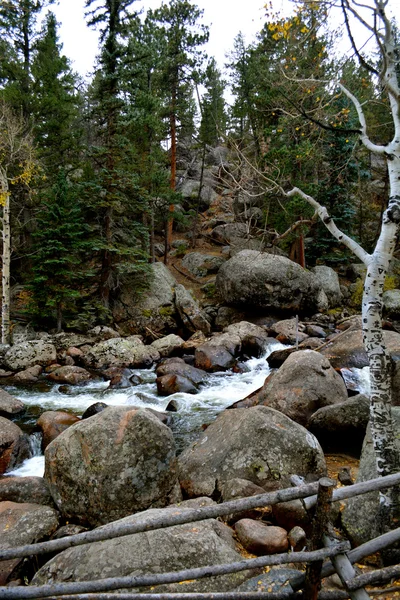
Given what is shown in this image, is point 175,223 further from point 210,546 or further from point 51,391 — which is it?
point 210,546

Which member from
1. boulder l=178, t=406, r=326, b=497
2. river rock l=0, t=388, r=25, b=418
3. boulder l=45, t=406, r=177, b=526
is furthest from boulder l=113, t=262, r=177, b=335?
boulder l=45, t=406, r=177, b=526

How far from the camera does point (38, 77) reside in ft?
62.5

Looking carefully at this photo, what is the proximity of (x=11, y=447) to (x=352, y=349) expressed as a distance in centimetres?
1100

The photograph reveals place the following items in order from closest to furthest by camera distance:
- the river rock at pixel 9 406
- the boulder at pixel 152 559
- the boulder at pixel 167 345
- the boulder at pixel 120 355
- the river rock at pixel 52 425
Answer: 1. the boulder at pixel 152 559
2. the river rock at pixel 52 425
3. the river rock at pixel 9 406
4. the boulder at pixel 120 355
5. the boulder at pixel 167 345

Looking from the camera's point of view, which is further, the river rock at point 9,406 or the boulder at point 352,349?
the boulder at point 352,349

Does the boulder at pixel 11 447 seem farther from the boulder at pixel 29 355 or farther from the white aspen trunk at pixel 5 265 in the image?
the white aspen trunk at pixel 5 265

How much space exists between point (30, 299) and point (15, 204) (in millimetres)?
5585

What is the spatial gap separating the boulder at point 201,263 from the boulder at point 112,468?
21.5m

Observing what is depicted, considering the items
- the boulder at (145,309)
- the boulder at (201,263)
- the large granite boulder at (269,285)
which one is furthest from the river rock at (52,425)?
the boulder at (201,263)

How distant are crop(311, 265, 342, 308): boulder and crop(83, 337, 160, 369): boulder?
12562 millimetres

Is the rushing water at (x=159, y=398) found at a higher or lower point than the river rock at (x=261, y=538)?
lower

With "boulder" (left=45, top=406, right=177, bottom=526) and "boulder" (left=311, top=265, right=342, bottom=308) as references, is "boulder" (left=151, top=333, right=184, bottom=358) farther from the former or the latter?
"boulder" (left=311, top=265, right=342, bottom=308)

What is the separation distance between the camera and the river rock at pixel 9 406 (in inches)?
389

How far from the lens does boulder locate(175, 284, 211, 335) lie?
1966 centimetres
